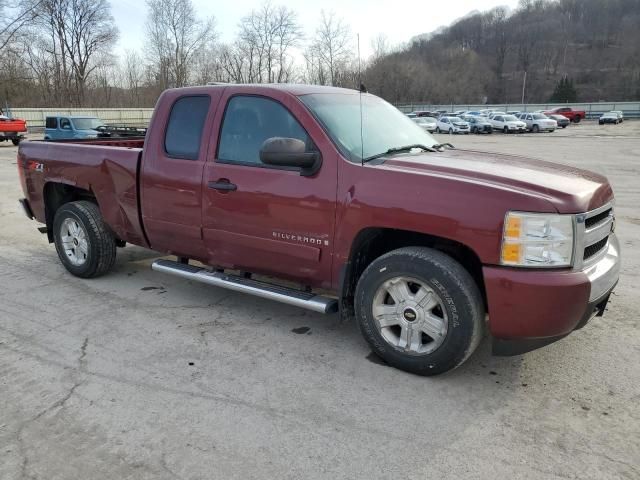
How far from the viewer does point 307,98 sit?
12.9ft

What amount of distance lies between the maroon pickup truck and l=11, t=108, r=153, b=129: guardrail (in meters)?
38.9

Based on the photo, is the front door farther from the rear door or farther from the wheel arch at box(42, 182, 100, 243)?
the wheel arch at box(42, 182, 100, 243)

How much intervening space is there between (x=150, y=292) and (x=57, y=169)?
1643mm

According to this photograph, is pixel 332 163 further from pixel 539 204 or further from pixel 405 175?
pixel 539 204

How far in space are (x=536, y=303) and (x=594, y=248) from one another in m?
0.66

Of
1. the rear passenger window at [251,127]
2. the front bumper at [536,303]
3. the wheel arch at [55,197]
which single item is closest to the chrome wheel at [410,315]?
the front bumper at [536,303]

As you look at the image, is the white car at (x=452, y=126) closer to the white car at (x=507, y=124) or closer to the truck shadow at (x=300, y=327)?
the white car at (x=507, y=124)

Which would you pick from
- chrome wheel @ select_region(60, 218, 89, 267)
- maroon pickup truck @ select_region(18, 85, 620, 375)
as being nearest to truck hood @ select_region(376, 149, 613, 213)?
maroon pickup truck @ select_region(18, 85, 620, 375)

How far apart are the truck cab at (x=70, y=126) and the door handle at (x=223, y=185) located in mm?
18552

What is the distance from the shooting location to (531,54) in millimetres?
143250

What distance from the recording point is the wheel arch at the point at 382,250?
3.45 m

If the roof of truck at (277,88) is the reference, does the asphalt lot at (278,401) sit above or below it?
below

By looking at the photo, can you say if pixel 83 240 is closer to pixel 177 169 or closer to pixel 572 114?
pixel 177 169

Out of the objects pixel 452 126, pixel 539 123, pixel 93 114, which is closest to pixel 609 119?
pixel 539 123
